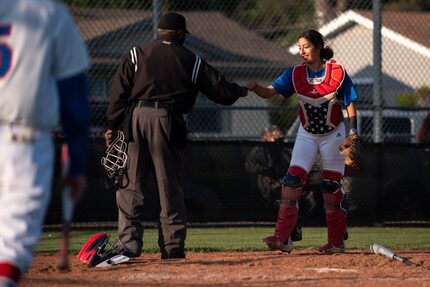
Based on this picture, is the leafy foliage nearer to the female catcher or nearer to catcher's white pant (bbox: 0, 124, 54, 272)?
the female catcher

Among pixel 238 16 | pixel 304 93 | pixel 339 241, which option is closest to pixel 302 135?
pixel 304 93

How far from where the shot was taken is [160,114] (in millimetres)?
8172

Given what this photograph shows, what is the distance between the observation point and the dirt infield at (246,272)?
695 cm

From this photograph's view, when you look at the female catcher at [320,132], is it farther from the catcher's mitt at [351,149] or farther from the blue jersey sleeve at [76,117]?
the blue jersey sleeve at [76,117]

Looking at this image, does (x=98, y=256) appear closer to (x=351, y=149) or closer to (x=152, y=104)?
(x=152, y=104)

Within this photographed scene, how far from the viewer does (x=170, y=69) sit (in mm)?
8156

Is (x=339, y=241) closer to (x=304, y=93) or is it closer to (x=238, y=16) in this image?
(x=304, y=93)

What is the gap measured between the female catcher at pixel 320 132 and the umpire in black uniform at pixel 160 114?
0.80m

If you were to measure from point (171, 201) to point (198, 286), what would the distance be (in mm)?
1765

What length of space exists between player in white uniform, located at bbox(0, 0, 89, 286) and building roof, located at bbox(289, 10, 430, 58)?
1392cm

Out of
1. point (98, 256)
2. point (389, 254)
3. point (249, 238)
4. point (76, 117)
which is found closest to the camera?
point (76, 117)

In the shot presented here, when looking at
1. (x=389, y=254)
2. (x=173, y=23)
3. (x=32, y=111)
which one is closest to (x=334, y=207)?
(x=389, y=254)

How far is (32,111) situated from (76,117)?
0.71ft

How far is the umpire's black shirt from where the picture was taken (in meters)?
8.16
